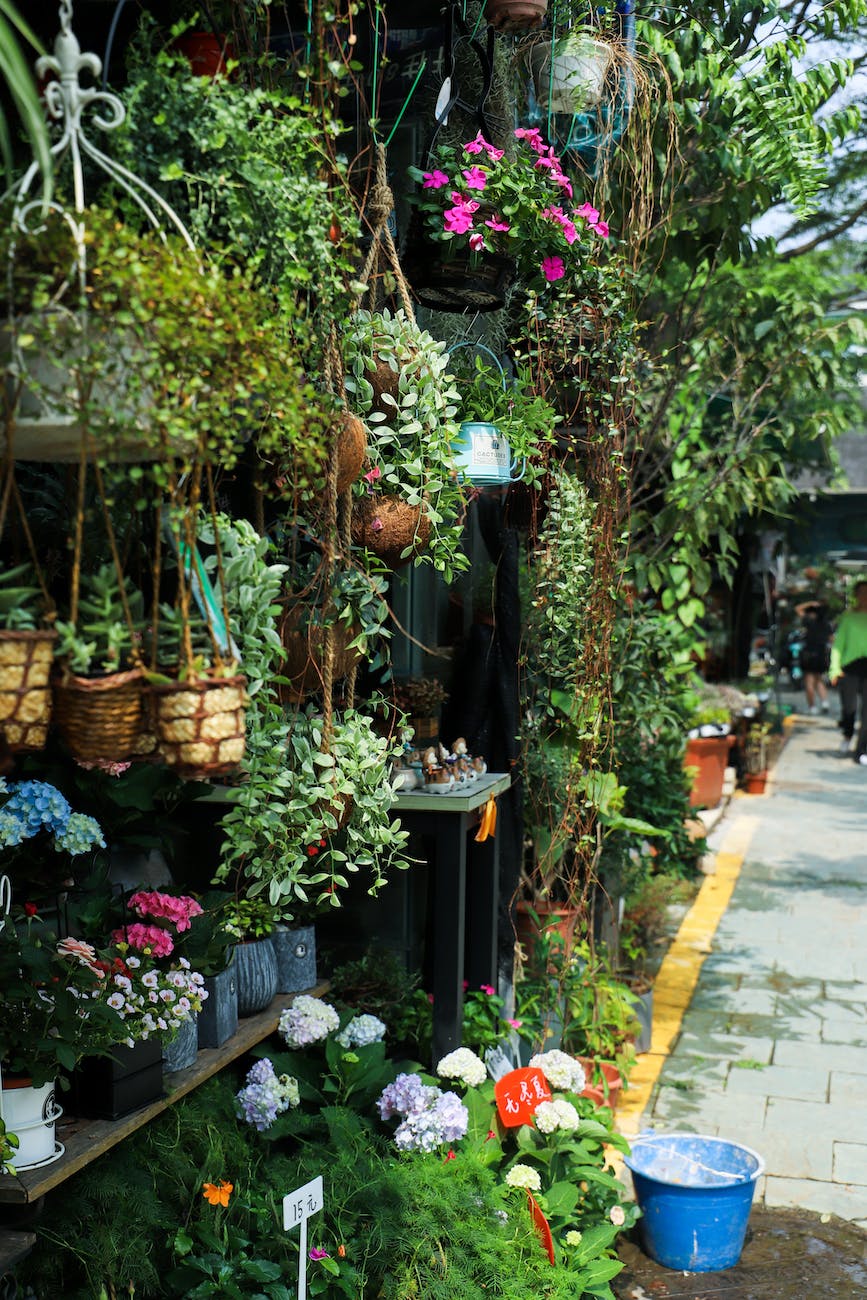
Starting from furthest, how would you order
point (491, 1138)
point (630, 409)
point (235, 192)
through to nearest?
1. point (630, 409)
2. point (491, 1138)
3. point (235, 192)

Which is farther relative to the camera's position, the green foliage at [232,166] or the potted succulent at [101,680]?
the green foliage at [232,166]

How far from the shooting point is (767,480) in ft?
23.8

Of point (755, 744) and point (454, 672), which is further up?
point (454, 672)

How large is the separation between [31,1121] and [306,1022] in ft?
3.74

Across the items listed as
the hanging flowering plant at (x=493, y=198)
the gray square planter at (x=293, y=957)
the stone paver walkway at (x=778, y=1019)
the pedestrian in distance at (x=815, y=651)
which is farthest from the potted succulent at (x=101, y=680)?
the pedestrian in distance at (x=815, y=651)

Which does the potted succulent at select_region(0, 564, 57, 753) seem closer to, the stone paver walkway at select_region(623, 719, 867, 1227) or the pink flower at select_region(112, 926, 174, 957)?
the pink flower at select_region(112, 926, 174, 957)

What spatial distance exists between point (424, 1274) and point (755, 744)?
33.1 ft

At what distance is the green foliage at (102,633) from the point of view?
4.89 ft

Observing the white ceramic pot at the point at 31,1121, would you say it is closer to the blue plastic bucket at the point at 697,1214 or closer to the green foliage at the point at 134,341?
the green foliage at the point at 134,341

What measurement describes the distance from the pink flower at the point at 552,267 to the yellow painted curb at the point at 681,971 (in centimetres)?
327

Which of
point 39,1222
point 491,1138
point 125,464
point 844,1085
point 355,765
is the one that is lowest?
point 844,1085

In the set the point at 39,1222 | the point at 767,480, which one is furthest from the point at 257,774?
the point at 767,480

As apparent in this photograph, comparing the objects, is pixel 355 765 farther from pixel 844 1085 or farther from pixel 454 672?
pixel 844 1085

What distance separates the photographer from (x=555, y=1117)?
3.58 meters
